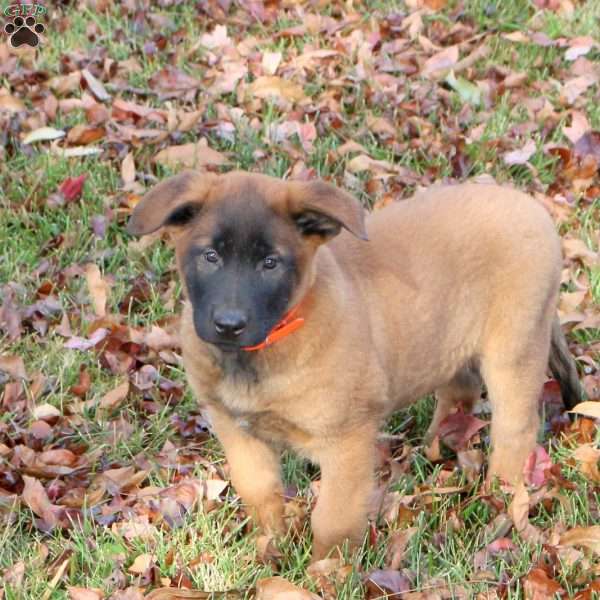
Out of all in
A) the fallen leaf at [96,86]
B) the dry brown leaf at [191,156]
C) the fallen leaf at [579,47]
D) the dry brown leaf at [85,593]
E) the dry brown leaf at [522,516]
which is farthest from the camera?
the fallen leaf at [579,47]

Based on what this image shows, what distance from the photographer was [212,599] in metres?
3.88

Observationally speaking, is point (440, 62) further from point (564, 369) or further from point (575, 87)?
point (564, 369)

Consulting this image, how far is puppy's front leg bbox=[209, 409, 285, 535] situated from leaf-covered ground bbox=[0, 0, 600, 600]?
85 mm

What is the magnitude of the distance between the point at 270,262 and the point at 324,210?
0.81ft

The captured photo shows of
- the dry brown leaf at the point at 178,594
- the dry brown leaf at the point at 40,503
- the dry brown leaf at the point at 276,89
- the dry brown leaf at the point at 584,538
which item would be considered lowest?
the dry brown leaf at the point at 276,89

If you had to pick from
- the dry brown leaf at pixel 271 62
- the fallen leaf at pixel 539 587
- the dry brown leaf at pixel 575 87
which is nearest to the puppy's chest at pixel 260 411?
the fallen leaf at pixel 539 587

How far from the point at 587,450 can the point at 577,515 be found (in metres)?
0.39

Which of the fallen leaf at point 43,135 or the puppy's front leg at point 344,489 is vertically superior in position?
the puppy's front leg at point 344,489

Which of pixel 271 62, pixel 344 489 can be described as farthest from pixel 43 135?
pixel 344 489

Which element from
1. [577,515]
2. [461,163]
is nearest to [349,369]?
[577,515]

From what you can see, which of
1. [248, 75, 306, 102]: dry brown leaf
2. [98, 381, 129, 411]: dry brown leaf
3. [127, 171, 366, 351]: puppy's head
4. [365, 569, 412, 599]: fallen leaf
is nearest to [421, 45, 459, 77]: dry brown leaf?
[248, 75, 306, 102]: dry brown leaf

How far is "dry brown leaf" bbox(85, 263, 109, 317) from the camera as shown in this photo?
5.87 metres

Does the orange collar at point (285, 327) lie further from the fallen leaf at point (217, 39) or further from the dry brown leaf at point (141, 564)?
the fallen leaf at point (217, 39)

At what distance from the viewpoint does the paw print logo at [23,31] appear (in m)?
8.20
